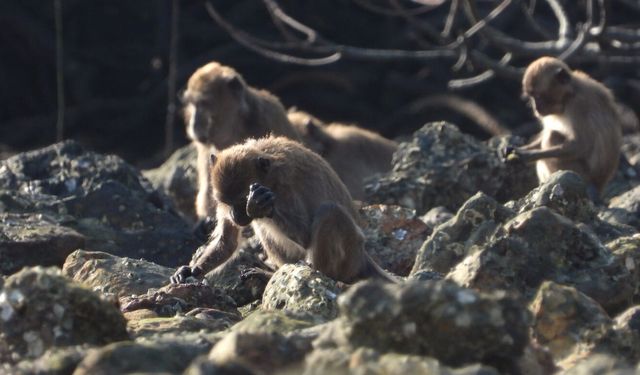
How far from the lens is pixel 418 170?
403 inches

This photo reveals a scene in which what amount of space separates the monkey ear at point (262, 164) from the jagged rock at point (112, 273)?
782mm

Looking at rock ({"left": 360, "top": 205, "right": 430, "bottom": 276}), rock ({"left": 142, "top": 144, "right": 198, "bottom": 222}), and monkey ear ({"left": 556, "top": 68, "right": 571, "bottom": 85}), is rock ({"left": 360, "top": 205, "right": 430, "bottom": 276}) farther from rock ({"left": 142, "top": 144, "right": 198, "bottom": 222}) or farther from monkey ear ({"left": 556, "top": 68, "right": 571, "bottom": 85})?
rock ({"left": 142, "top": 144, "right": 198, "bottom": 222})

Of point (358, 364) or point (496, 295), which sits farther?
point (496, 295)

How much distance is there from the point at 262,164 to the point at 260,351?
11.3ft

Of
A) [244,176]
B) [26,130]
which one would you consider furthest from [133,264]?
[26,130]

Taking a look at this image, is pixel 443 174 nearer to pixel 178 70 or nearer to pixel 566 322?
pixel 566 322

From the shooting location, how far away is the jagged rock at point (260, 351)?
14.7ft

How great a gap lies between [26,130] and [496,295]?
12.3 metres

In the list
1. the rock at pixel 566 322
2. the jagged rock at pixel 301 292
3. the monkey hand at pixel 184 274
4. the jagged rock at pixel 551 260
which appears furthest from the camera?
the monkey hand at pixel 184 274

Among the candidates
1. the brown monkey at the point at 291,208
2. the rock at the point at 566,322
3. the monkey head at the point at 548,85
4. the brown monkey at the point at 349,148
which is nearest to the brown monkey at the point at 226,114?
the brown monkey at the point at 349,148

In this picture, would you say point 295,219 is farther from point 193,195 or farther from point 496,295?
point 193,195

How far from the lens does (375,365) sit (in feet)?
13.6

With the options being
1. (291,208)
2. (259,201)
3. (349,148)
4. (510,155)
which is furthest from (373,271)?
(349,148)

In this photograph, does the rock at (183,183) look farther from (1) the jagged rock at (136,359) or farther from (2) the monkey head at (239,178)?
(1) the jagged rock at (136,359)
